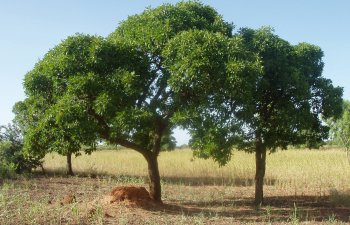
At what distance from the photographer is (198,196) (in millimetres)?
18203

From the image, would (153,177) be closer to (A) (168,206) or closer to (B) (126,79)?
(A) (168,206)

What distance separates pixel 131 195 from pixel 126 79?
4.08 meters

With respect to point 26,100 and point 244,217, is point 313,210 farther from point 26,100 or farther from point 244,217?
point 26,100

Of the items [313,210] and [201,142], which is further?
[313,210]

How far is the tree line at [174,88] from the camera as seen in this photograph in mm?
12258

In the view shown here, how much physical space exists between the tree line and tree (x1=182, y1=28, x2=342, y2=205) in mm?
37

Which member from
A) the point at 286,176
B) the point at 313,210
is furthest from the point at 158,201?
the point at 286,176

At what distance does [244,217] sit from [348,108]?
2846 cm

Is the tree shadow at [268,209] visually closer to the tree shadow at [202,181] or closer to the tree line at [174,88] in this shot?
the tree line at [174,88]

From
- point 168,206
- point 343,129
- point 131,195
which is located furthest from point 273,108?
point 343,129

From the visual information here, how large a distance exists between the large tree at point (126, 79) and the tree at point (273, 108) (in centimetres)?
113

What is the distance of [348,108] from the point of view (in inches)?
1522

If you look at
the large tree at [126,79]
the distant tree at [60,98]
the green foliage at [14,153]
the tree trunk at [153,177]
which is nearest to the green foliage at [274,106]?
the large tree at [126,79]

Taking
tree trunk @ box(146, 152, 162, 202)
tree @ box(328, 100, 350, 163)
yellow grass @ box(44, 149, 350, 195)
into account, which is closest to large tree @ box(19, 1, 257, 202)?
tree trunk @ box(146, 152, 162, 202)
